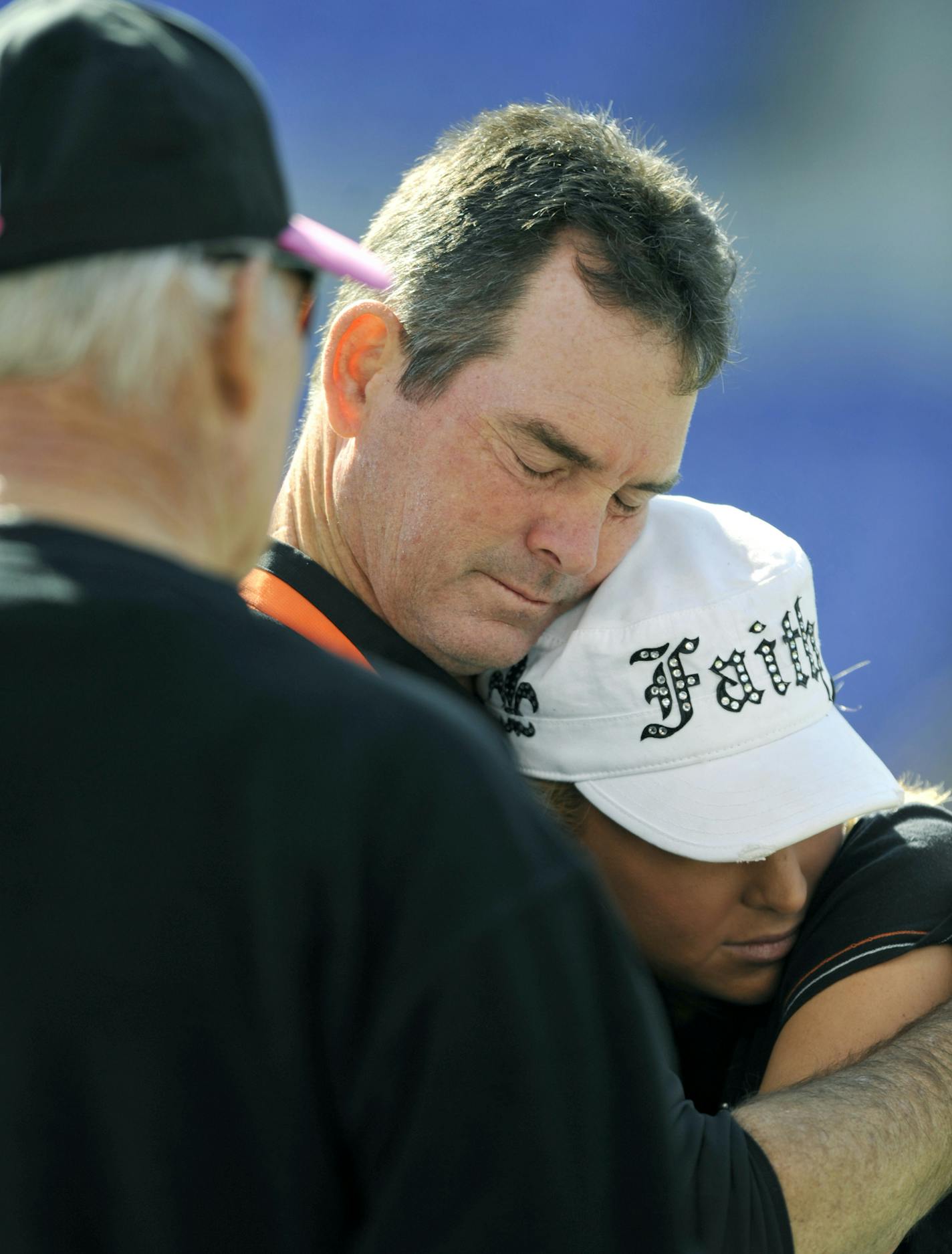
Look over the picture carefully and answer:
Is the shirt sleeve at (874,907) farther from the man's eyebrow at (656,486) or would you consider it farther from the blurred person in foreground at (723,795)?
the man's eyebrow at (656,486)

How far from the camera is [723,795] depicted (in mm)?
1572

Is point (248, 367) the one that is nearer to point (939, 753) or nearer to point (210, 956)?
point (210, 956)

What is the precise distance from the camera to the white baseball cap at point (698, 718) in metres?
1.56

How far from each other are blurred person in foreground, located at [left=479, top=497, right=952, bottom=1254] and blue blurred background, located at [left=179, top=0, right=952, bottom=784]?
1750mm

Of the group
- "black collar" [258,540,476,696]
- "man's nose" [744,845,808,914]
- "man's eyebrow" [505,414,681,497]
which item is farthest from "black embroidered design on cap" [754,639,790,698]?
"black collar" [258,540,476,696]

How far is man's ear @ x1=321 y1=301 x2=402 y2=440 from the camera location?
1.59 metres

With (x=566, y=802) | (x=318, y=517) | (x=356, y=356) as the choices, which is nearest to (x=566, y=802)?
(x=566, y=802)

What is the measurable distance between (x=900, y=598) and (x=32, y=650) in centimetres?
310

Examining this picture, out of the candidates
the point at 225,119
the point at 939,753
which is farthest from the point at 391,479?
the point at 939,753

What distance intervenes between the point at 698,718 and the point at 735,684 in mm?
63

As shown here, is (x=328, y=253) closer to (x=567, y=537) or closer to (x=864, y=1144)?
(x=567, y=537)

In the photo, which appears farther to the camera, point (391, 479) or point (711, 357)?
point (711, 357)

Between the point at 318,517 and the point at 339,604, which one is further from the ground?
the point at 318,517

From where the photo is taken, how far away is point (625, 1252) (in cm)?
67
